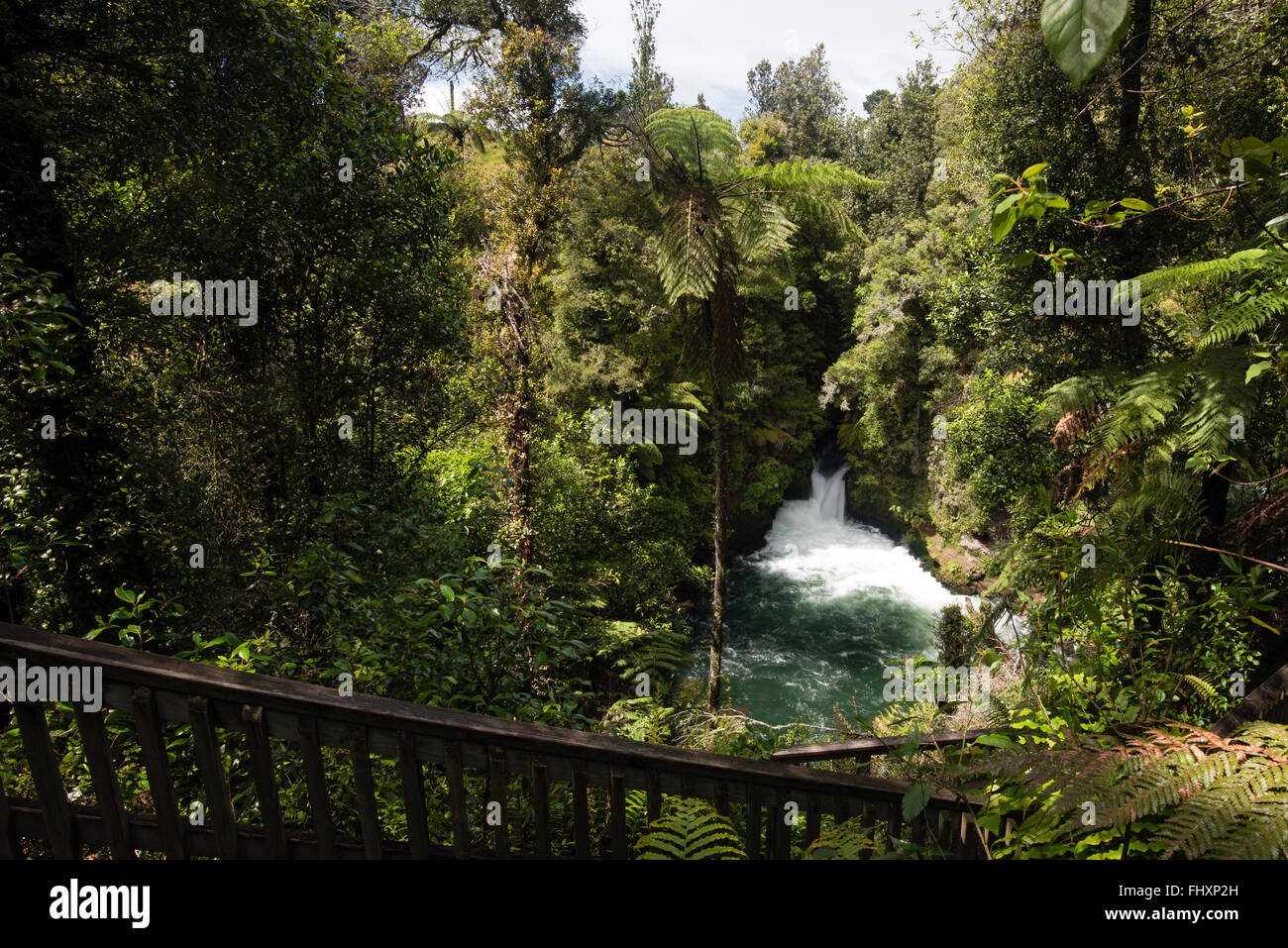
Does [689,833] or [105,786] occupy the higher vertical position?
[105,786]

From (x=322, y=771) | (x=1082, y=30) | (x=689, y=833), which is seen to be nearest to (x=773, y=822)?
(x=689, y=833)

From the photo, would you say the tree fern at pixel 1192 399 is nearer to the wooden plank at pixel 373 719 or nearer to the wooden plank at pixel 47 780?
the wooden plank at pixel 373 719

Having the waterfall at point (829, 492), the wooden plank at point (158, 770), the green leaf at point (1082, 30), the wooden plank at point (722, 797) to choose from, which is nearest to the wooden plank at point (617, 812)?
the wooden plank at point (722, 797)

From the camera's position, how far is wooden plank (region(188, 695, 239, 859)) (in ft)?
5.84

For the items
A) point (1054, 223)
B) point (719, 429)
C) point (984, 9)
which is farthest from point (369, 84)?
point (1054, 223)

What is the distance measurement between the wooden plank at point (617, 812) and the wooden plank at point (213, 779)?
1.05 meters

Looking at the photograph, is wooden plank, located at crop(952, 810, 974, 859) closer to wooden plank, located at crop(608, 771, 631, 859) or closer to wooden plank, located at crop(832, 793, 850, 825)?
wooden plank, located at crop(832, 793, 850, 825)

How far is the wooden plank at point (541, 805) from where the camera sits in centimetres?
198

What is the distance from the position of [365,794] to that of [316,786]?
0.13 metres

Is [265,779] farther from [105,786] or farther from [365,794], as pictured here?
[105,786]

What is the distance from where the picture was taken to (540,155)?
15.6m

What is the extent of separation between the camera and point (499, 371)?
9.93 m

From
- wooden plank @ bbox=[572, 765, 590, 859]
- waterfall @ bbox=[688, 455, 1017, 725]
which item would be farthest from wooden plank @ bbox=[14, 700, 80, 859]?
waterfall @ bbox=[688, 455, 1017, 725]

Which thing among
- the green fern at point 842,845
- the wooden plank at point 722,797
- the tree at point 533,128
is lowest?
the green fern at point 842,845
